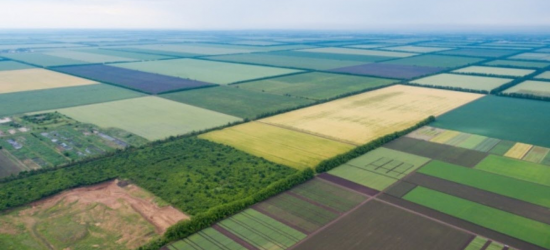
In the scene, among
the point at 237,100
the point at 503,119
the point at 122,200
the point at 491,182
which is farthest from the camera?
the point at 237,100

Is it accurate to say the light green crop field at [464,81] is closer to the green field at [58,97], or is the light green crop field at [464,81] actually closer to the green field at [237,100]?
the green field at [237,100]

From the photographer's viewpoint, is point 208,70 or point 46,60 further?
point 46,60

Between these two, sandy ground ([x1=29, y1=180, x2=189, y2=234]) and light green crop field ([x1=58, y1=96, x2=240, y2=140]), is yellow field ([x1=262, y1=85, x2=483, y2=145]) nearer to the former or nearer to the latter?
light green crop field ([x1=58, y1=96, x2=240, y2=140])

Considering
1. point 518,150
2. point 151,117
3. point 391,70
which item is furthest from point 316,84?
point 518,150

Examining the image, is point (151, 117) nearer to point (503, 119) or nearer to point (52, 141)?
point (52, 141)

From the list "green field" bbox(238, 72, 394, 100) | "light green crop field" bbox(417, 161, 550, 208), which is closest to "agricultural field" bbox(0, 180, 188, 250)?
"light green crop field" bbox(417, 161, 550, 208)

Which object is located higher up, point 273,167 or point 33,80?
point 33,80

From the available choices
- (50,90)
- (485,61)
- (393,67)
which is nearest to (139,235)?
(50,90)
